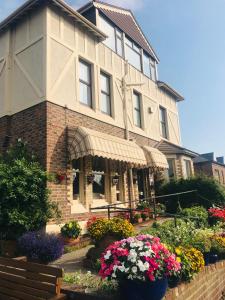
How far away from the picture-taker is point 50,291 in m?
4.68

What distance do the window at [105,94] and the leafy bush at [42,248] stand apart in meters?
8.46

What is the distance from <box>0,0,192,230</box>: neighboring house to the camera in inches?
441

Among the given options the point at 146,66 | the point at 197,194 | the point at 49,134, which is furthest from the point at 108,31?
the point at 197,194

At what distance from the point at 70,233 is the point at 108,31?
1171 cm

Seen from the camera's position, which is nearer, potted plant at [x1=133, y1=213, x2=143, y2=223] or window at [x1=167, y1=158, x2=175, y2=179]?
potted plant at [x1=133, y1=213, x2=143, y2=223]

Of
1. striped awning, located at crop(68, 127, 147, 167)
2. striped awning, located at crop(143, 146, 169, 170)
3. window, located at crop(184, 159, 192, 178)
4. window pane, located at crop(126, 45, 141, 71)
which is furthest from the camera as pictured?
window, located at crop(184, 159, 192, 178)

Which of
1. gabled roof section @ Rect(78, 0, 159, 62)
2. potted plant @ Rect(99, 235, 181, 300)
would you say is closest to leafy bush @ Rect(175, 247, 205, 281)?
potted plant @ Rect(99, 235, 181, 300)

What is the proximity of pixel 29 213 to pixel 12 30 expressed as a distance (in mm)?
8626

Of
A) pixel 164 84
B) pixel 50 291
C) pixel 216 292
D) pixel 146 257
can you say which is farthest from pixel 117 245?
pixel 164 84

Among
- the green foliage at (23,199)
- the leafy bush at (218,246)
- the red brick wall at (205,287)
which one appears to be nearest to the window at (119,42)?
the green foliage at (23,199)

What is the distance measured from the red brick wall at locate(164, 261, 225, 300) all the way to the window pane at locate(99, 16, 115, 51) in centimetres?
1263

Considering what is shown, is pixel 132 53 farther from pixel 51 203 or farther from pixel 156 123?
pixel 51 203

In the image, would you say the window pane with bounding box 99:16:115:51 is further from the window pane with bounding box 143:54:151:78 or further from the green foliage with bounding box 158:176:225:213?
the green foliage with bounding box 158:176:225:213

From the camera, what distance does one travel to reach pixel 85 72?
13.9m
